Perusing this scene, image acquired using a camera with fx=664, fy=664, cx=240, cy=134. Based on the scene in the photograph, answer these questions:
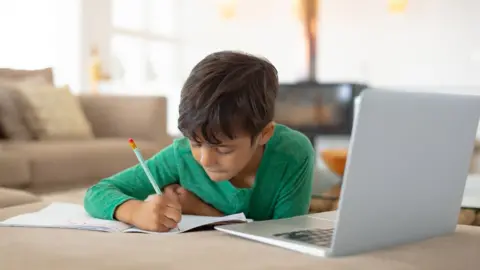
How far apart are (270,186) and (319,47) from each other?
16.1ft

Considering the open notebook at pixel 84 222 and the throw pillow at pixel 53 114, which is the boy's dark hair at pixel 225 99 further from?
the throw pillow at pixel 53 114

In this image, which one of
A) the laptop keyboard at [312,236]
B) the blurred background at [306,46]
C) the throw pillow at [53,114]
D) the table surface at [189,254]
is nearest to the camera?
the table surface at [189,254]

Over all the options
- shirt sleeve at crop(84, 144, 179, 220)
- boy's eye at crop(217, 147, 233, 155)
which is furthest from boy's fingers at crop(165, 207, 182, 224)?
shirt sleeve at crop(84, 144, 179, 220)

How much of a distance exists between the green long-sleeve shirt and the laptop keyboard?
25cm

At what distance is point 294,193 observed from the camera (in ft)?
3.97

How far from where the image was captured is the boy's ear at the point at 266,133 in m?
1.11

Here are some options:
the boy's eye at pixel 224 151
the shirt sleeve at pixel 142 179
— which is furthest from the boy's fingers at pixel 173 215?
the shirt sleeve at pixel 142 179

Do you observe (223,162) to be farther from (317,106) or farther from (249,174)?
(317,106)

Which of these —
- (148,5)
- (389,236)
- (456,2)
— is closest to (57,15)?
(148,5)

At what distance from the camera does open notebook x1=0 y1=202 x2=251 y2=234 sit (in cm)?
102

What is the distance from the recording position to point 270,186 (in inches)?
47.8

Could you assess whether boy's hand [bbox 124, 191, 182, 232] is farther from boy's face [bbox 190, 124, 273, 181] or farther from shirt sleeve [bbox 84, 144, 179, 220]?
shirt sleeve [bbox 84, 144, 179, 220]

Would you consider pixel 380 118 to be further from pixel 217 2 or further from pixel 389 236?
pixel 217 2

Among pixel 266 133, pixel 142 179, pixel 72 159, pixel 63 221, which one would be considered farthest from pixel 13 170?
pixel 266 133
